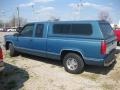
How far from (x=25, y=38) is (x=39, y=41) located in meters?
1.10

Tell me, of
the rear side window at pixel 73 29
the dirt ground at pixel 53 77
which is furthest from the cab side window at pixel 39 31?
the dirt ground at pixel 53 77

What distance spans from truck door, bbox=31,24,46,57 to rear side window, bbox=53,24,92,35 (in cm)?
67

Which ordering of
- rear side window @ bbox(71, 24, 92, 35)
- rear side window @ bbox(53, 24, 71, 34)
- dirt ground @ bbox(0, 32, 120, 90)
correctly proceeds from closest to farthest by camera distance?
dirt ground @ bbox(0, 32, 120, 90) < rear side window @ bbox(71, 24, 92, 35) < rear side window @ bbox(53, 24, 71, 34)

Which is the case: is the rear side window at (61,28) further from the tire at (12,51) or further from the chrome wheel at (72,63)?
the tire at (12,51)

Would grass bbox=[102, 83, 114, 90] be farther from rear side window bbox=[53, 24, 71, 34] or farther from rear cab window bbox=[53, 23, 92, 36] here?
rear side window bbox=[53, 24, 71, 34]

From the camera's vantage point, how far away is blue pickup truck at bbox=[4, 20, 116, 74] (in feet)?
22.5

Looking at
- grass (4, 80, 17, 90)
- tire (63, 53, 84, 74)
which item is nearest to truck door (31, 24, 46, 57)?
tire (63, 53, 84, 74)

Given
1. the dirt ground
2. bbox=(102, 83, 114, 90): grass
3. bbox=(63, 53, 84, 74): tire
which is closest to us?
bbox=(102, 83, 114, 90): grass

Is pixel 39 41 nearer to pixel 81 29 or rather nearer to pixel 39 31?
pixel 39 31

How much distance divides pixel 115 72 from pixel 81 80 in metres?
1.65

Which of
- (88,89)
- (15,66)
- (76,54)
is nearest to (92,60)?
(76,54)

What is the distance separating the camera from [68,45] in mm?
7594

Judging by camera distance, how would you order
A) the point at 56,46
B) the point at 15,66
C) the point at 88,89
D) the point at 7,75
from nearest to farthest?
the point at 88,89 < the point at 7,75 < the point at 56,46 < the point at 15,66

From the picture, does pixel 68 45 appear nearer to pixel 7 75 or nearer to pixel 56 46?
pixel 56 46
